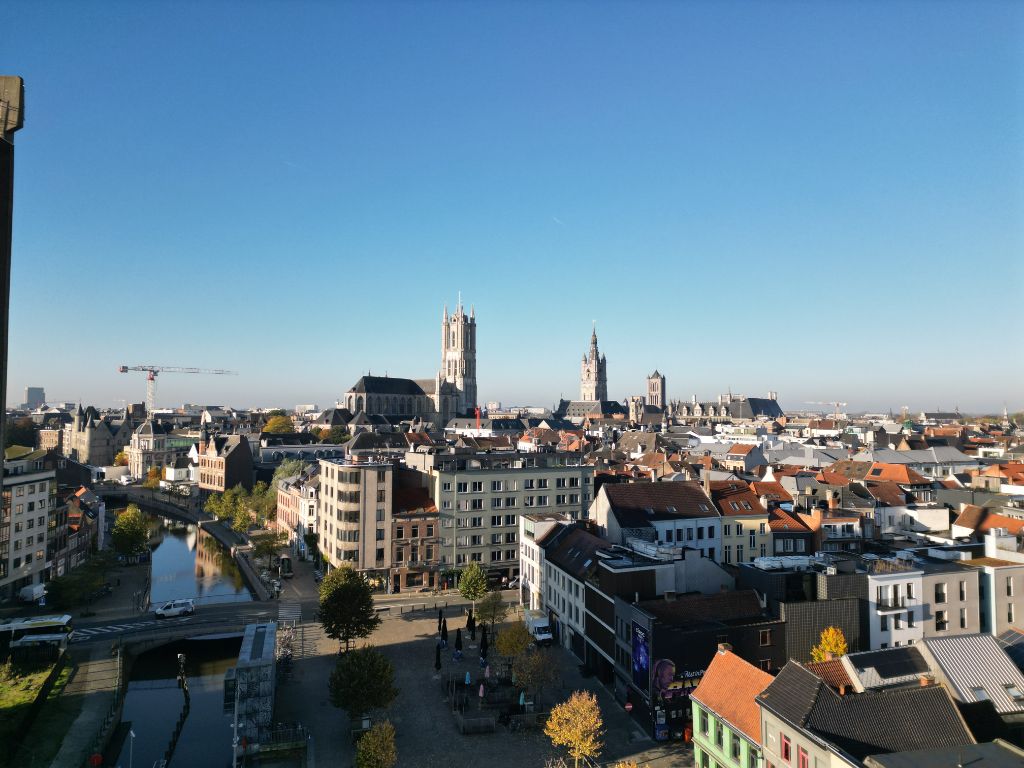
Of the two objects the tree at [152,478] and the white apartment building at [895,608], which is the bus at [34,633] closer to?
the white apartment building at [895,608]

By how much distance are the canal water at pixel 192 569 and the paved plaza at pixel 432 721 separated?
21515 mm

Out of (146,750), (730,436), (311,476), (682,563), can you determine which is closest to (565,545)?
(682,563)

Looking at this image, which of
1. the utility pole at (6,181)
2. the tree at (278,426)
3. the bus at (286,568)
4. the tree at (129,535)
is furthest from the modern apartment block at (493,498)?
the tree at (278,426)

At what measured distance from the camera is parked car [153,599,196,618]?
2056 inches

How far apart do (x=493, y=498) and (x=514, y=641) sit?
2470cm

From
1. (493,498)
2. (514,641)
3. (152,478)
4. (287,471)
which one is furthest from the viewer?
(152,478)

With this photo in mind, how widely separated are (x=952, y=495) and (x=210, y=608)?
224 ft

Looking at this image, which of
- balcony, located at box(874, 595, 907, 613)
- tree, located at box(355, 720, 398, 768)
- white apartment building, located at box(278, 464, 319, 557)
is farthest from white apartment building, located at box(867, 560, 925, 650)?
white apartment building, located at box(278, 464, 319, 557)

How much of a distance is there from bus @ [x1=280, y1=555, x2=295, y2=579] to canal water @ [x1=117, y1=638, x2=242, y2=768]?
1374 cm

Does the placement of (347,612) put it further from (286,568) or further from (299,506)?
(299,506)

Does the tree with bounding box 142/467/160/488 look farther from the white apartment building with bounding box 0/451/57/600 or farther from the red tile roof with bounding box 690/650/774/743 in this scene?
the red tile roof with bounding box 690/650/774/743

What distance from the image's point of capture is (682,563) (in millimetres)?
42156

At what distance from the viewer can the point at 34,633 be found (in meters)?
46.4

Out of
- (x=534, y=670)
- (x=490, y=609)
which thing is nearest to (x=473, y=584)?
(x=490, y=609)
